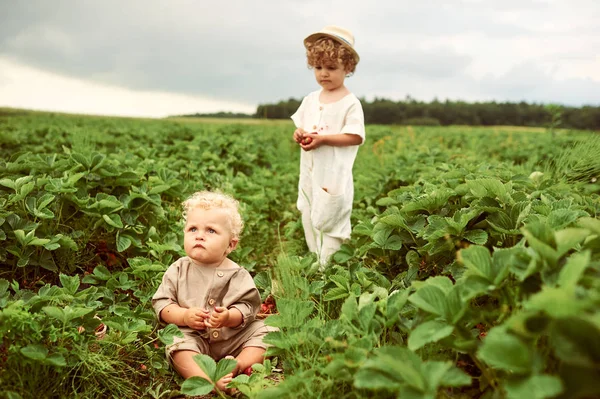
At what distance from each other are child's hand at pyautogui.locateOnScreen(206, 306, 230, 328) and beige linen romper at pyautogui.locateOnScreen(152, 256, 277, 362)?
121 millimetres

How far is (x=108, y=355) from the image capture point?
2324 mm

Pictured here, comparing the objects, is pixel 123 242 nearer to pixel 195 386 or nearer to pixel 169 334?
pixel 169 334

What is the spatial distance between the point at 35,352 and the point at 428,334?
4.96 ft

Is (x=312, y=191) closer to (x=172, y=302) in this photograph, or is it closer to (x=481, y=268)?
(x=172, y=302)

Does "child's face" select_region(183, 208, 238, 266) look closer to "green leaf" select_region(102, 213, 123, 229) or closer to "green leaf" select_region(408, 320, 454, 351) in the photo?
"green leaf" select_region(102, 213, 123, 229)

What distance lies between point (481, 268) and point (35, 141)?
325 inches

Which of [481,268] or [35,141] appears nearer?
[481,268]

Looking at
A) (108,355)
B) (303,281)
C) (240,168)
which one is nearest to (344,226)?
(303,281)

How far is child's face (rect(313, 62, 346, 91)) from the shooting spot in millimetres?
3561

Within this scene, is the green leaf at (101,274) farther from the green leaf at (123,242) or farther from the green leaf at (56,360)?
the green leaf at (56,360)

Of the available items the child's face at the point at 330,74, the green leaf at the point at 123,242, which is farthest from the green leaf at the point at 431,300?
the child's face at the point at 330,74

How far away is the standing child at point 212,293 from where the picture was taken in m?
2.47

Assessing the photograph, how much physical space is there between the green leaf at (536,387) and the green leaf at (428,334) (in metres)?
0.28

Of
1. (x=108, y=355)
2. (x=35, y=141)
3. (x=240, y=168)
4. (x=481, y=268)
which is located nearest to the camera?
(x=481, y=268)
